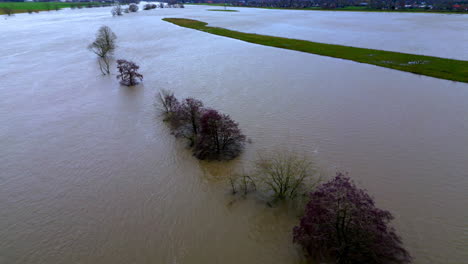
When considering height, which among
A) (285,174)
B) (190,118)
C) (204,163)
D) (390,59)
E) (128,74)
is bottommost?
(204,163)

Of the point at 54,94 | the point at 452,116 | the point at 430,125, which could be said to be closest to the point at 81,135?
the point at 54,94

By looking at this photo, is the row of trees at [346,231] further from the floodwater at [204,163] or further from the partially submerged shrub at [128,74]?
the partially submerged shrub at [128,74]

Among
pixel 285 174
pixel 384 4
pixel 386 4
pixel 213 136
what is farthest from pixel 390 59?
pixel 386 4

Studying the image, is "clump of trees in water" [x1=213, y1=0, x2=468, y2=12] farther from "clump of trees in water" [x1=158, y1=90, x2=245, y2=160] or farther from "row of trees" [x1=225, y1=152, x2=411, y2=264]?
"row of trees" [x1=225, y1=152, x2=411, y2=264]

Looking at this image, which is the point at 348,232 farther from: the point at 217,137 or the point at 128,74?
the point at 128,74

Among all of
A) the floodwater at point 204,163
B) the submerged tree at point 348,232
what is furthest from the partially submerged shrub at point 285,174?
the submerged tree at point 348,232

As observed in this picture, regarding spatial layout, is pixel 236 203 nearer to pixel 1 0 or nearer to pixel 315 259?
pixel 315 259
